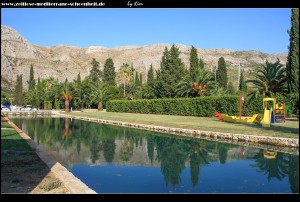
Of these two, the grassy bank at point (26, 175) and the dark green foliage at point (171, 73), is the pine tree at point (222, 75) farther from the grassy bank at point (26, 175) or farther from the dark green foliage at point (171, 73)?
the grassy bank at point (26, 175)

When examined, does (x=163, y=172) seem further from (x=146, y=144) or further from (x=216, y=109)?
(x=216, y=109)

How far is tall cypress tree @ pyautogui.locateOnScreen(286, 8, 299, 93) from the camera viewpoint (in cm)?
2233

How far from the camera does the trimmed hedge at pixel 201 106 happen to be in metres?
31.9

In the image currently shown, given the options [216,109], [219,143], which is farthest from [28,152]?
[216,109]

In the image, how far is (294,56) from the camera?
23.1 m

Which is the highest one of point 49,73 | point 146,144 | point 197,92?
point 49,73

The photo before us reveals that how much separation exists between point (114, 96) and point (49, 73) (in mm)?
99825

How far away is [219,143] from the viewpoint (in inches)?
717

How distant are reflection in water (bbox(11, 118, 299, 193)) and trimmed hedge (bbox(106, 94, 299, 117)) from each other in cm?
1142

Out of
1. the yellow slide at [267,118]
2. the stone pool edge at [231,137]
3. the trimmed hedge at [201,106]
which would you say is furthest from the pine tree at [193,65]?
the yellow slide at [267,118]

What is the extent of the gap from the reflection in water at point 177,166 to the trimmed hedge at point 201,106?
11.4m

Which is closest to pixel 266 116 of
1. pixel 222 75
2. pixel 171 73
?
pixel 171 73

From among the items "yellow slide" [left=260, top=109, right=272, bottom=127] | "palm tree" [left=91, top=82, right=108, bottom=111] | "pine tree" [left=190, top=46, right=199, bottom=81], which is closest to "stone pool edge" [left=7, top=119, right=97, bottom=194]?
"yellow slide" [left=260, top=109, right=272, bottom=127]
